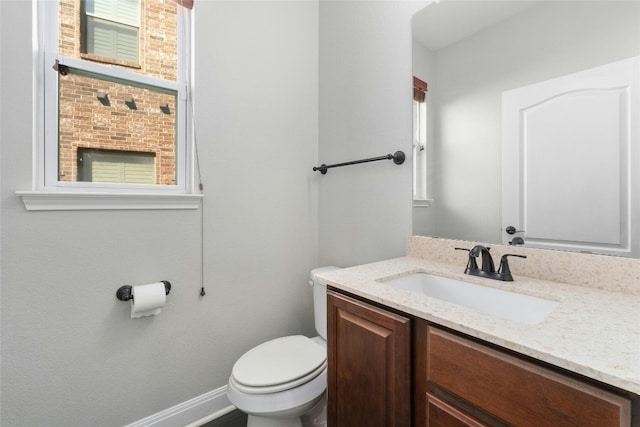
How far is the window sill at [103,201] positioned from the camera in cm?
109

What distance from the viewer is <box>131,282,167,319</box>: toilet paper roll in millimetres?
1233

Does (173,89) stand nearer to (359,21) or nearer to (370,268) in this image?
(359,21)

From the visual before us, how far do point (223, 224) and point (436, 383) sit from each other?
1.25 m

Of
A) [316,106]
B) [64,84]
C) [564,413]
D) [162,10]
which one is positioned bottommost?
[564,413]

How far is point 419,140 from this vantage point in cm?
137

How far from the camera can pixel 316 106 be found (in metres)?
1.94

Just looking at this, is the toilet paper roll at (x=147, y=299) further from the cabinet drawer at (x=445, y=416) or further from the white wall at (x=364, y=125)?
the cabinet drawer at (x=445, y=416)

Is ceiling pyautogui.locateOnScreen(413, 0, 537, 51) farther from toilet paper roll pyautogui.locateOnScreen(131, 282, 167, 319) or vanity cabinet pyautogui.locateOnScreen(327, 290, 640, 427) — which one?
toilet paper roll pyautogui.locateOnScreen(131, 282, 167, 319)

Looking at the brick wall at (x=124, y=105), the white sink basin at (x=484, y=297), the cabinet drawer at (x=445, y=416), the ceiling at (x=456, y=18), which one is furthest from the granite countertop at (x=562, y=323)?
the brick wall at (x=124, y=105)

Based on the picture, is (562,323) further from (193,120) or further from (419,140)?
(193,120)

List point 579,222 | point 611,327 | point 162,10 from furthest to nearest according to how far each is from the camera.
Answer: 1. point 162,10
2. point 579,222
3. point 611,327

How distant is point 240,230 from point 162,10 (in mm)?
1210

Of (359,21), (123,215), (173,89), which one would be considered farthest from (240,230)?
(359,21)

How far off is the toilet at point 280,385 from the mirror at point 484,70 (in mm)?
812
